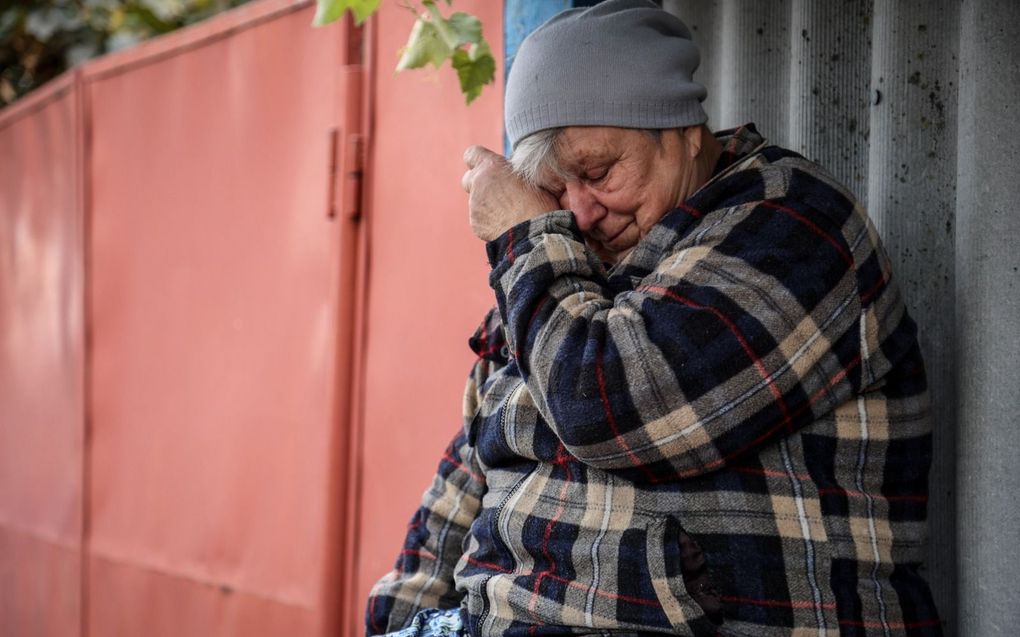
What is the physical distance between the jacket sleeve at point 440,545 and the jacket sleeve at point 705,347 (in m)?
0.48

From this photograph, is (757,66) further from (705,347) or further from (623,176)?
(705,347)

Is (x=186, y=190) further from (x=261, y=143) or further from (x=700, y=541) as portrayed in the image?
(x=700, y=541)

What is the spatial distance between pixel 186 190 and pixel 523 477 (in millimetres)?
2630

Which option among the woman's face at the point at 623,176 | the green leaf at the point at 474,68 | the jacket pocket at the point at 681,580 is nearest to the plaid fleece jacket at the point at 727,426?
the jacket pocket at the point at 681,580

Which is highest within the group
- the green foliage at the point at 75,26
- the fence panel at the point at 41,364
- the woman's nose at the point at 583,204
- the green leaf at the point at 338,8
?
the green foliage at the point at 75,26

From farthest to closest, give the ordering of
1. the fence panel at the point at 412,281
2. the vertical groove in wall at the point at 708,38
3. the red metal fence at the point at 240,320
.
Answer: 1. the red metal fence at the point at 240,320
2. the fence panel at the point at 412,281
3. the vertical groove in wall at the point at 708,38

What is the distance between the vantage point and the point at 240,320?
3.83 m

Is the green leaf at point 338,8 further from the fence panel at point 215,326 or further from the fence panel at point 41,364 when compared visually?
the fence panel at point 41,364

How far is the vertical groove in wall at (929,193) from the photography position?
200 cm

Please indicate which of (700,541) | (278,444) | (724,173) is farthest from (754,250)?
(278,444)

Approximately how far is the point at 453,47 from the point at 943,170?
0.95 meters

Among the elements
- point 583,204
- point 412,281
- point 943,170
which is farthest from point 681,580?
point 412,281

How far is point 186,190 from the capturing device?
4141mm

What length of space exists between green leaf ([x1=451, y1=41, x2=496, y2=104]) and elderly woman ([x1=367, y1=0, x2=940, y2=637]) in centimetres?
62
